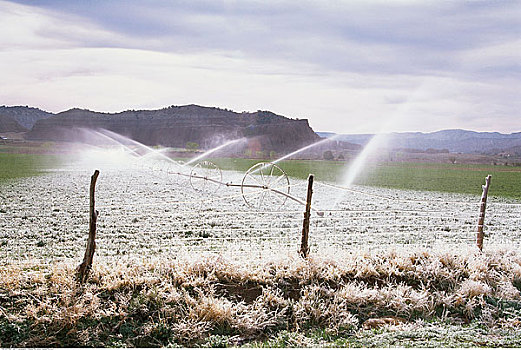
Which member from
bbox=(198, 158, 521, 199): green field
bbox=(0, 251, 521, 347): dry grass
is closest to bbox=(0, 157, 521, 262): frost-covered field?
bbox=(0, 251, 521, 347): dry grass

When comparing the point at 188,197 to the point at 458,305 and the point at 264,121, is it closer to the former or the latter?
the point at 458,305

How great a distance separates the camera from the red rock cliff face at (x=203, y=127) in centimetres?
10231

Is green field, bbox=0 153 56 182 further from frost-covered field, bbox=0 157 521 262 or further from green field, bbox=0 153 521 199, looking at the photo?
frost-covered field, bbox=0 157 521 262

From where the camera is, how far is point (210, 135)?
112 m

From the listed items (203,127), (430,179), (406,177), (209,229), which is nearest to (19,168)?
(209,229)

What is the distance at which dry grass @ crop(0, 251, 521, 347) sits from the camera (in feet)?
14.1

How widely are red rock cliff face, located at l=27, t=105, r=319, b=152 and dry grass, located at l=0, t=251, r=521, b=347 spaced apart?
95258 millimetres

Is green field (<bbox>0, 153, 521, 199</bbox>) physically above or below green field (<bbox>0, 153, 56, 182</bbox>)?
above

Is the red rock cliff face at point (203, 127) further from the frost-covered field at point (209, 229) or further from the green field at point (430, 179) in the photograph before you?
the frost-covered field at point (209, 229)

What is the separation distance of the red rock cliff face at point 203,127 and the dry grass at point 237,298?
3750 inches

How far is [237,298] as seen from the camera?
5070 mm

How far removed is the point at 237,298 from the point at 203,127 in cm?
10915

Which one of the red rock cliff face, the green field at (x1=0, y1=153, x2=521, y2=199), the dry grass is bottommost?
the dry grass

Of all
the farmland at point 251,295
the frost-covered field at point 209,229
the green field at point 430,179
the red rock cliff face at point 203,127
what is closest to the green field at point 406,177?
the green field at point 430,179
